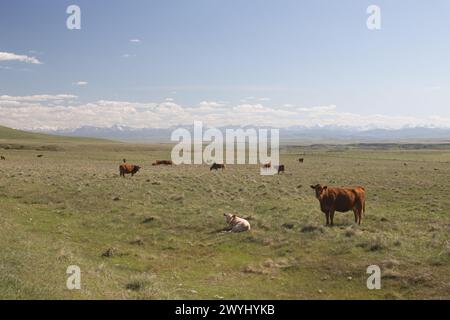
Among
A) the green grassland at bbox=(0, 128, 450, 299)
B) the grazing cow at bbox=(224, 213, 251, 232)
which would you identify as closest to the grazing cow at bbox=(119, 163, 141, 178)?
the green grassland at bbox=(0, 128, 450, 299)

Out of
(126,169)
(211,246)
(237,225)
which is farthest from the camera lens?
(126,169)

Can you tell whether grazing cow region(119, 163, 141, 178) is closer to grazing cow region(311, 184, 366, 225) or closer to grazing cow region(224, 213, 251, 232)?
grazing cow region(224, 213, 251, 232)

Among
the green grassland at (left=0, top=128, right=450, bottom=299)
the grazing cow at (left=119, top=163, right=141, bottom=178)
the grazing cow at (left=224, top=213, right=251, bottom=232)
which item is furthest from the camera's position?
the grazing cow at (left=119, top=163, right=141, bottom=178)

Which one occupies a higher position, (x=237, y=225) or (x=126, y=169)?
(x=126, y=169)

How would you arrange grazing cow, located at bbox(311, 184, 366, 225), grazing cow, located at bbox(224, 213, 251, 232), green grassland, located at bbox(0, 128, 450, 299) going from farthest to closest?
grazing cow, located at bbox(311, 184, 366, 225), grazing cow, located at bbox(224, 213, 251, 232), green grassland, located at bbox(0, 128, 450, 299)

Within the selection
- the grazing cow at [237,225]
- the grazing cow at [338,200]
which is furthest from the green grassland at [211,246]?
the grazing cow at [338,200]

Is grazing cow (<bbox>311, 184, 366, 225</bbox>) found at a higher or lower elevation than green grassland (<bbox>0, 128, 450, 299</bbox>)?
higher

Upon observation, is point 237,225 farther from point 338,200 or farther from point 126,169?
point 126,169

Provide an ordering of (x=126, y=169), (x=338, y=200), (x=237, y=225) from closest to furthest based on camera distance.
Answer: (x=237, y=225) → (x=338, y=200) → (x=126, y=169)

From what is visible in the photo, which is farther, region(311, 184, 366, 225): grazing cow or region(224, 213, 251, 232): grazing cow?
region(311, 184, 366, 225): grazing cow

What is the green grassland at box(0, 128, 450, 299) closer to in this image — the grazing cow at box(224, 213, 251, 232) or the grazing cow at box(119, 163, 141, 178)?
the grazing cow at box(224, 213, 251, 232)

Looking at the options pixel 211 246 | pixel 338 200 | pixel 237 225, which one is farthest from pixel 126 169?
pixel 338 200
